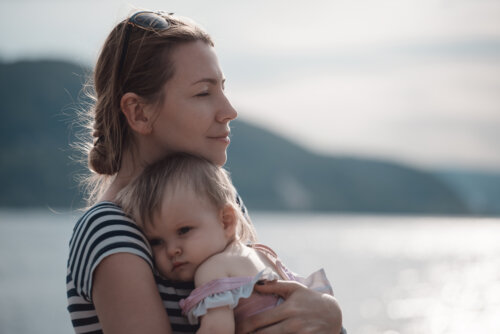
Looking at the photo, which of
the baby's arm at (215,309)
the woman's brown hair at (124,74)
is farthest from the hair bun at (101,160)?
the baby's arm at (215,309)

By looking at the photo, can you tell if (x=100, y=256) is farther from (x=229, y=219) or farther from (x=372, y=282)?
(x=372, y=282)

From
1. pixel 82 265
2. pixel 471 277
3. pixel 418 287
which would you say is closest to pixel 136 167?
pixel 82 265

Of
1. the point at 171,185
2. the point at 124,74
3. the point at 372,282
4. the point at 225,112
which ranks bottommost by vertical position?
the point at 372,282

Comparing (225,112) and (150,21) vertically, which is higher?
(150,21)

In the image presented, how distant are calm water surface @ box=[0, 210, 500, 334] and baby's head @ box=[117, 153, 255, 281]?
16.7 ft

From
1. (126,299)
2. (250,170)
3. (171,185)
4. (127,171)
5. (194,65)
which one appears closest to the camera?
(126,299)

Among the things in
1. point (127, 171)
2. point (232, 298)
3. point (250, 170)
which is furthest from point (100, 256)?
point (250, 170)

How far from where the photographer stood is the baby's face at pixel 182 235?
2.69 meters

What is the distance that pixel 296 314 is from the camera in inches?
106

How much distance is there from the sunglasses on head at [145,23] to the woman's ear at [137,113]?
154 mm

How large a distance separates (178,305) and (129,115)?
104cm

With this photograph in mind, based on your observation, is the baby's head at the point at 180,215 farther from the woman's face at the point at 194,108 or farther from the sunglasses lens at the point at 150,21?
the sunglasses lens at the point at 150,21

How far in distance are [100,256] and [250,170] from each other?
142 m

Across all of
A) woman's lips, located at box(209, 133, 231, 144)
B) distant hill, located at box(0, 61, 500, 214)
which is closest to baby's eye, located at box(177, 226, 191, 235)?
woman's lips, located at box(209, 133, 231, 144)
